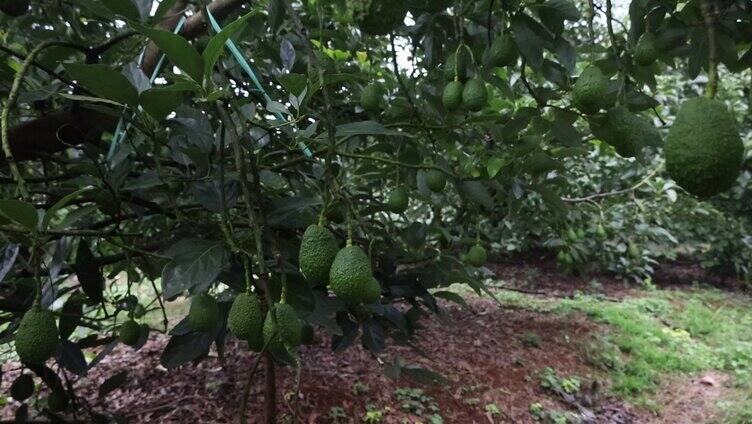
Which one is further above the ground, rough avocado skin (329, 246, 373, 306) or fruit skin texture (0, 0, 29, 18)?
fruit skin texture (0, 0, 29, 18)

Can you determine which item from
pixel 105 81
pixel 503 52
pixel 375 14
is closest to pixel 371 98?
pixel 503 52

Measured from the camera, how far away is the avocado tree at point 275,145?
0.69 meters

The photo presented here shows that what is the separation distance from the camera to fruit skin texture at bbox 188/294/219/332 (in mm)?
888

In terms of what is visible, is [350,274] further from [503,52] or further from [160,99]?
[503,52]

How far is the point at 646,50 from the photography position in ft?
3.73

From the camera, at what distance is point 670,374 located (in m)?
3.59

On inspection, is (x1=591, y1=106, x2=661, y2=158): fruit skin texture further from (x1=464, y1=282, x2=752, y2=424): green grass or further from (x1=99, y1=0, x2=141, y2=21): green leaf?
(x1=464, y1=282, x2=752, y2=424): green grass

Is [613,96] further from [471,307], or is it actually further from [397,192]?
[471,307]

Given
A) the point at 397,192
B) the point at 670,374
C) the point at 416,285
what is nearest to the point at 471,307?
the point at 670,374

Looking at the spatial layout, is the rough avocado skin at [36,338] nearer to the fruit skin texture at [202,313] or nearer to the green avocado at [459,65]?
the fruit skin texture at [202,313]

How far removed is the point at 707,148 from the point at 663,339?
399cm

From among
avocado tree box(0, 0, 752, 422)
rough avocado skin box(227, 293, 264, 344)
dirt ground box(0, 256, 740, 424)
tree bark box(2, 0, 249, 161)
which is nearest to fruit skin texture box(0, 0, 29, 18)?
avocado tree box(0, 0, 752, 422)

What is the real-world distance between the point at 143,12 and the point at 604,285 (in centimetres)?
589

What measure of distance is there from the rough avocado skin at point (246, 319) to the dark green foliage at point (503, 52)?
824 mm
